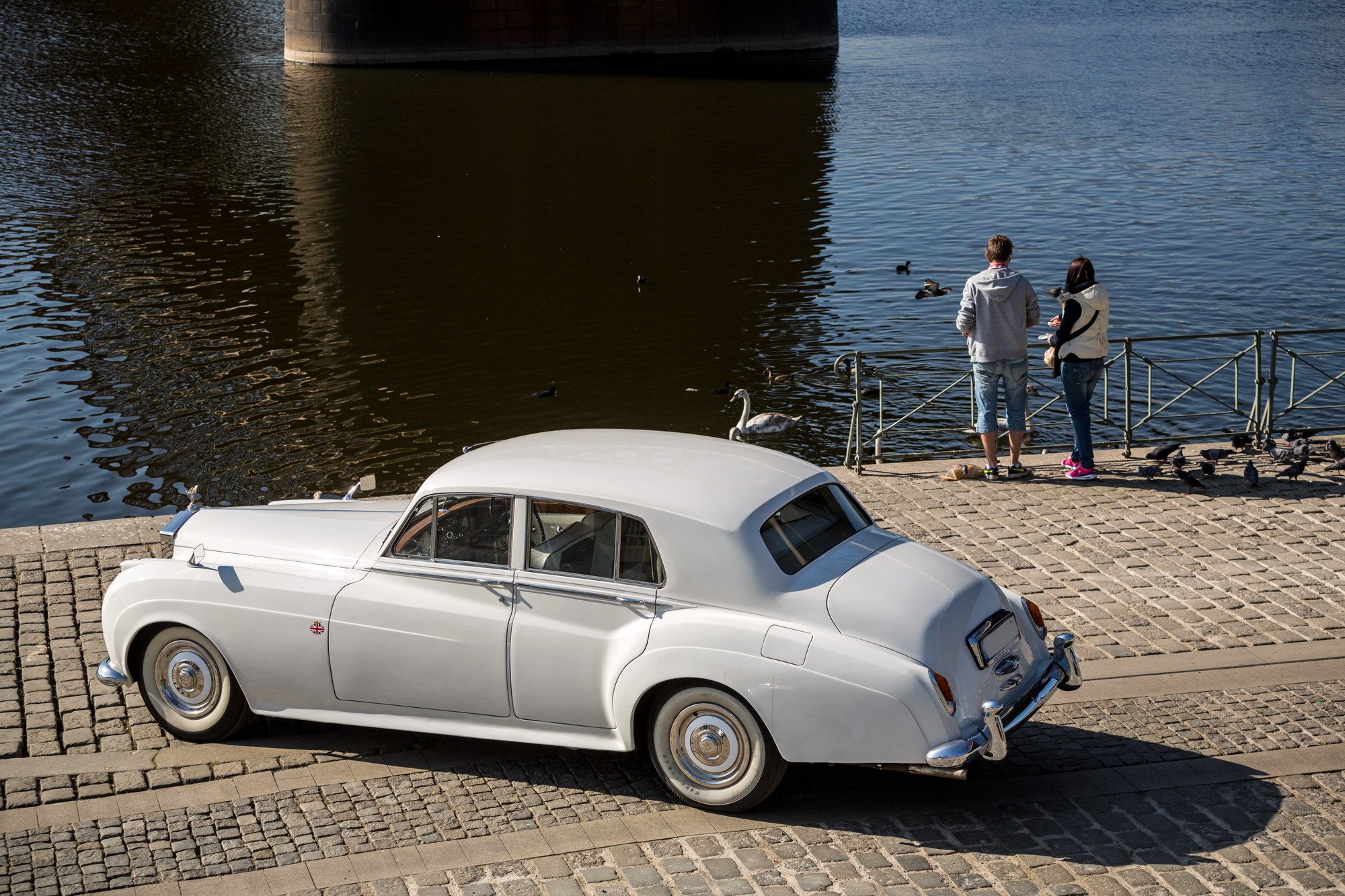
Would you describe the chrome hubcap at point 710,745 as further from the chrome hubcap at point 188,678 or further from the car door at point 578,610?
the chrome hubcap at point 188,678

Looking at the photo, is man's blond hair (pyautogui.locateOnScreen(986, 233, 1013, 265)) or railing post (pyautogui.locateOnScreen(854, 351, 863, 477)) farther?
railing post (pyautogui.locateOnScreen(854, 351, 863, 477))

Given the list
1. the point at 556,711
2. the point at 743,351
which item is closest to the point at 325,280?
the point at 743,351

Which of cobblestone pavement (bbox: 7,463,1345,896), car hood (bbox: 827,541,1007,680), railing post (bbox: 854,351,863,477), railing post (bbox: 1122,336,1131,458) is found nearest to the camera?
cobblestone pavement (bbox: 7,463,1345,896)

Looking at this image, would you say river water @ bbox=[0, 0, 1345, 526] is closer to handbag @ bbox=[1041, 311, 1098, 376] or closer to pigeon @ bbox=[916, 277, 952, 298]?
pigeon @ bbox=[916, 277, 952, 298]

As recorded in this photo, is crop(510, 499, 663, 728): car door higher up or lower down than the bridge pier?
lower down

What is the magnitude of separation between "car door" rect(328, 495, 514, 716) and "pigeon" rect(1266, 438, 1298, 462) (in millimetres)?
7957

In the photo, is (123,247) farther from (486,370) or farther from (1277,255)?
(1277,255)

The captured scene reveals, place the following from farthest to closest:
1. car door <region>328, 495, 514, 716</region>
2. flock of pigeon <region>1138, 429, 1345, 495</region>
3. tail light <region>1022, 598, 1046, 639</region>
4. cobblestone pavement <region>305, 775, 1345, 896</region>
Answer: flock of pigeon <region>1138, 429, 1345, 495</region>
tail light <region>1022, 598, 1046, 639</region>
car door <region>328, 495, 514, 716</region>
cobblestone pavement <region>305, 775, 1345, 896</region>

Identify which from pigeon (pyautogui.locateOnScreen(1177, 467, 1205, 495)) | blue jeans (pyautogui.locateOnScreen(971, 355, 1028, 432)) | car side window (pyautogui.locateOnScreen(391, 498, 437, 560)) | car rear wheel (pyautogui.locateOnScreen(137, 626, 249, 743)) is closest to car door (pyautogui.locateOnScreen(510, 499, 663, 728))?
car side window (pyautogui.locateOnScreen(391, 498, 437, 560))

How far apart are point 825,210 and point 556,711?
2491 cm

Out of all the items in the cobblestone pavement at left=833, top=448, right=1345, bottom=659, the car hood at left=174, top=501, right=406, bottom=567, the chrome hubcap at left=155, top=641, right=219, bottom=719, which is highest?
the car hood at left=174, top=501, right=406, bottom=567

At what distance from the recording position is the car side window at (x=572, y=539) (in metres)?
6.72

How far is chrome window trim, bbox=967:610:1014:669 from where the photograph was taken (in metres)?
6.43

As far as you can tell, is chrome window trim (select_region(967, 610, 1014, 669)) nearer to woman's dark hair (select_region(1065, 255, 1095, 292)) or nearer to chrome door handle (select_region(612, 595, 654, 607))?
chrome door handle (select_region(612, 595, 654, 607))
